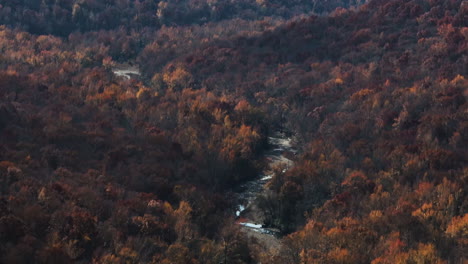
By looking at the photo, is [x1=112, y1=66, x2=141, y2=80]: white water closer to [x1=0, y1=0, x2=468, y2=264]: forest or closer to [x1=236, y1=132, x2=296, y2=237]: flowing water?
[x1=0, y1=0, x2=468, y2=264]: forest

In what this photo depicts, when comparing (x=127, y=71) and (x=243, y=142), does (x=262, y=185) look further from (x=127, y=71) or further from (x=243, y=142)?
(x=127, y=71)

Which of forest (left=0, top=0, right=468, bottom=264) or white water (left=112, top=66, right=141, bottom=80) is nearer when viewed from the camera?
forest (left=0, top=0, right=468, bottom=264)

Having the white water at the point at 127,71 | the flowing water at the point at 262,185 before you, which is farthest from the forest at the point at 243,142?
the white water at the point at 127,71

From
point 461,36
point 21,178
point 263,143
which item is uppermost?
point 461,36

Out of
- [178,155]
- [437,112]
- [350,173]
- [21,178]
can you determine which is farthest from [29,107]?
[437,112]

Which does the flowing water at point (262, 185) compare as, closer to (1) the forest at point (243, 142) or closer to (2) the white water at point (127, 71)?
(1) the forest at point (243, 142)

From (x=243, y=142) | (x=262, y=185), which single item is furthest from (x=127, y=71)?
(x=262, y=185)

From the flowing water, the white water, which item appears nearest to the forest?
the flowing water

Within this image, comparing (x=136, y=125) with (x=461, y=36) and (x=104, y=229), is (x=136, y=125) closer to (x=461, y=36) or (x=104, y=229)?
(x=104, y=229)
